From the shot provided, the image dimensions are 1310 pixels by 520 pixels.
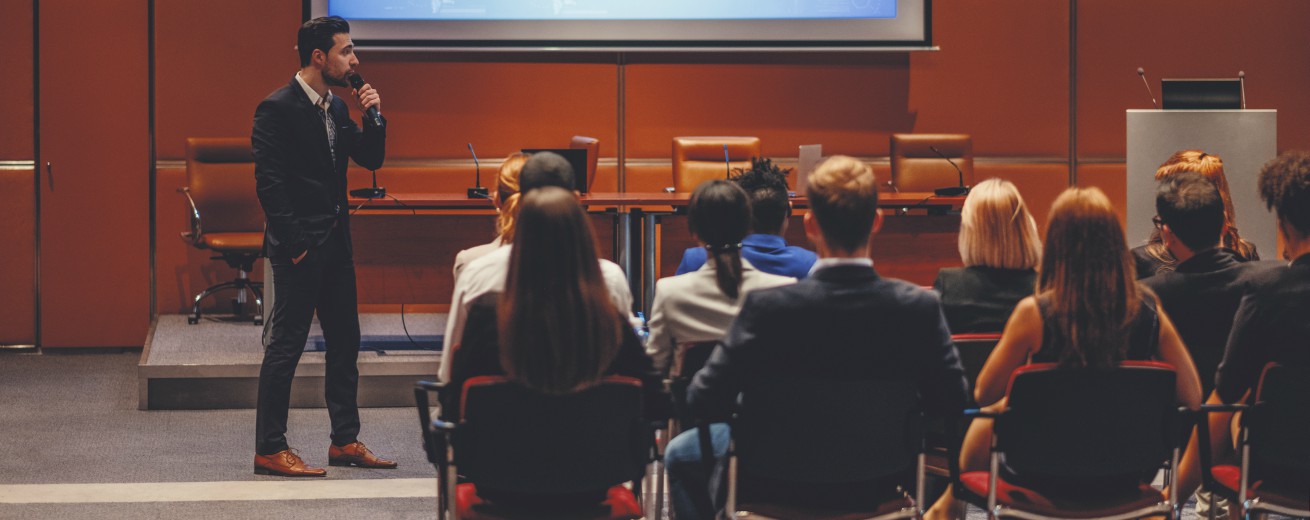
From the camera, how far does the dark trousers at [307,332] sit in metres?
4.07

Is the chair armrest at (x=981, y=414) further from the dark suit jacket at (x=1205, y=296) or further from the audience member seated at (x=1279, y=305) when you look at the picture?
the dark suit jacket at (x=1205, y=296)

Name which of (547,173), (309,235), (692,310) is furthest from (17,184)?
(692,310)

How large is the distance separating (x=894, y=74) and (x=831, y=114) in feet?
1.41

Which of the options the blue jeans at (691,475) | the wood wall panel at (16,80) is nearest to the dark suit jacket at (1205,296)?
the blue jeans at (691,475)

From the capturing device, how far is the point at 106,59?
6.91 metres

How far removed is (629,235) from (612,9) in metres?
1.90

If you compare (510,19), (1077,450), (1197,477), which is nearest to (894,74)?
(510,19)

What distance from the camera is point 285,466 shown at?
4.07 m

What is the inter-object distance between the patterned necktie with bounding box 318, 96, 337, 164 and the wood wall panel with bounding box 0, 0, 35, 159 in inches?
139

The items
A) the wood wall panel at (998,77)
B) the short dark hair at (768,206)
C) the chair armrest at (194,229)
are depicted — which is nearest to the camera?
the short dark hair at (768,206)

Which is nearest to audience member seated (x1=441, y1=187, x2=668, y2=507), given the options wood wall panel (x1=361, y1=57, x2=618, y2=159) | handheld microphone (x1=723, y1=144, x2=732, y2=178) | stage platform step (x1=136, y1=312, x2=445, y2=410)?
stage platform step (x1=136, y1=312, x2=445, y2=410)

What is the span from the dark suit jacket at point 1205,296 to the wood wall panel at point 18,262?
597 centimetres

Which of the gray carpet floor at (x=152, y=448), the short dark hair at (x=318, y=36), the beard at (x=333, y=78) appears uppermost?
the short dark hair at (x=318, y=36)

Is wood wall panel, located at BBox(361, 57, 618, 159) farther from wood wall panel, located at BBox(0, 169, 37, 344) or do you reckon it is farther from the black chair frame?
the black chair frame
